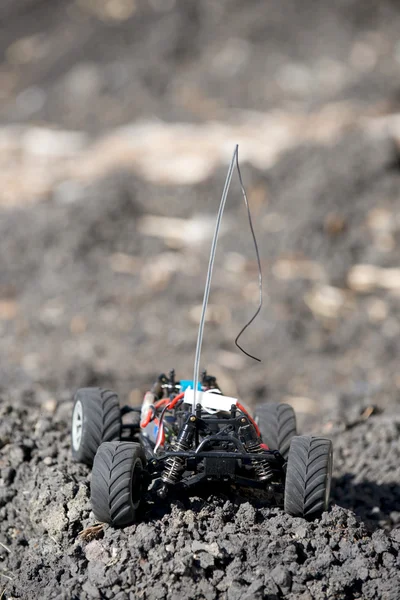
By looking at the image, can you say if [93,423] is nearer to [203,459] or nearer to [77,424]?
[77,424]

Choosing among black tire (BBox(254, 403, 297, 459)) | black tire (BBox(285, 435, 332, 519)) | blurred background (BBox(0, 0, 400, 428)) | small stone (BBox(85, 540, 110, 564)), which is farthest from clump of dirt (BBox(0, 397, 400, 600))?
blurred background (BBox(0, 0, 400, 428))

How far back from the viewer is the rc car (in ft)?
17.9

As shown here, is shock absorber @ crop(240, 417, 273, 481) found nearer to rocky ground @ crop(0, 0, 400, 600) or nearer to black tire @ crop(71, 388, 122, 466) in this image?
rocky ground @ crop(0, 0, 400, 600)

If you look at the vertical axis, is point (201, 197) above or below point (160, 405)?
above

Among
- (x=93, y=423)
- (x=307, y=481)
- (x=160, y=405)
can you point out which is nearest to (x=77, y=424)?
(x=93, y=423)

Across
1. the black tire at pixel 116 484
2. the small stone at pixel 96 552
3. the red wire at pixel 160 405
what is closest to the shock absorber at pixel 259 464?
the red wire at pixel 160 405

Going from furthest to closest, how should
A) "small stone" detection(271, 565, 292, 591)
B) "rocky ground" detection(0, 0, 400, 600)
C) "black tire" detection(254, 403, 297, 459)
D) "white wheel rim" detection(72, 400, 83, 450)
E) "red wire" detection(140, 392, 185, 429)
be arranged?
1. "black tire" detection(254, 403, 297, 459)
2. "white wheel rim" detection(72, 400, 83, 450)
3. "red wire" detection(140, 392, 185, 429)
4. "rocky ground" detection(0, 0, 400, 600)
5. "small stone" detection(271, 565, 292, 591)

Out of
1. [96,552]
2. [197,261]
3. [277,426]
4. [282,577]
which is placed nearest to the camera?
[282,577]

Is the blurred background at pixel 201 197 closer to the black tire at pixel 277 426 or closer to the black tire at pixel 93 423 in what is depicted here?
the black tire at pixel 93 423

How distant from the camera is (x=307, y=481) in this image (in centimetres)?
572

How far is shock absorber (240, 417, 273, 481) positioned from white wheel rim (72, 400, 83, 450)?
5.43 feet

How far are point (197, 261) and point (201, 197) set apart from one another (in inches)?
89.9

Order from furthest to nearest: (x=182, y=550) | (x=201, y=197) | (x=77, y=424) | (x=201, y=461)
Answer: (x=201, y=197), (x=77, y=424), (x=201, y=461), (x=182, y=550)

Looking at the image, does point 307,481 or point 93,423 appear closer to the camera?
point 307,481
